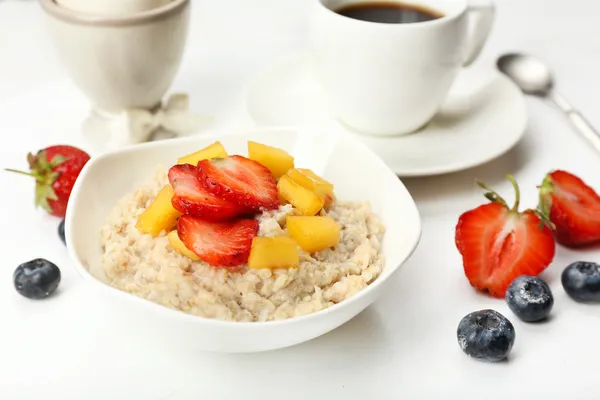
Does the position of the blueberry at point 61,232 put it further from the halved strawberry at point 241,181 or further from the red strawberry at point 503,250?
the red strawberry at point 503,250

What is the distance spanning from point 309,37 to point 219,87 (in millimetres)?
512

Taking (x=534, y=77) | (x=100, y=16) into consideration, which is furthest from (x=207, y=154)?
(x=534, y=77)

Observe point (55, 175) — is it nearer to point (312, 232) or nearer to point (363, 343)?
point (312, 232)

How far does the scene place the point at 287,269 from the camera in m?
1.34

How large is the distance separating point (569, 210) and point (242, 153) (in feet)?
2.42

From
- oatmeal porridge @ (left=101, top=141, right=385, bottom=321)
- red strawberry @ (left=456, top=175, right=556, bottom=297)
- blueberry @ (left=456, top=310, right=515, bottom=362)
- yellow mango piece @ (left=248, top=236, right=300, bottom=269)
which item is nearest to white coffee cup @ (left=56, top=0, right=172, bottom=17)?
oatmeal porridge @ (left=101, top=141, right=385, bottom=321)

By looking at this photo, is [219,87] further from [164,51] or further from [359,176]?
[359,176]

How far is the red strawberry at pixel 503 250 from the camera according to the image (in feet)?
4.99

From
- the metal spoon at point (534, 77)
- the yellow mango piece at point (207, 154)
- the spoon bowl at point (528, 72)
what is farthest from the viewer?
the spoon bowl at point (528, 72)

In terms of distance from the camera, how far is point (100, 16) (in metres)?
1.91

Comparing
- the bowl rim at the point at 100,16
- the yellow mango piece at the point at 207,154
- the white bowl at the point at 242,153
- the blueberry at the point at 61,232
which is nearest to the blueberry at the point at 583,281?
the white bowl at the point at 242,153

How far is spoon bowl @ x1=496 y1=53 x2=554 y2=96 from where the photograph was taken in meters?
2.35

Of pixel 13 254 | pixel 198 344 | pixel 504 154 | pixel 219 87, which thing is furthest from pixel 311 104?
pixel 198 344

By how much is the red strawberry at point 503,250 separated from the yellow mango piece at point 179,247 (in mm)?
559
